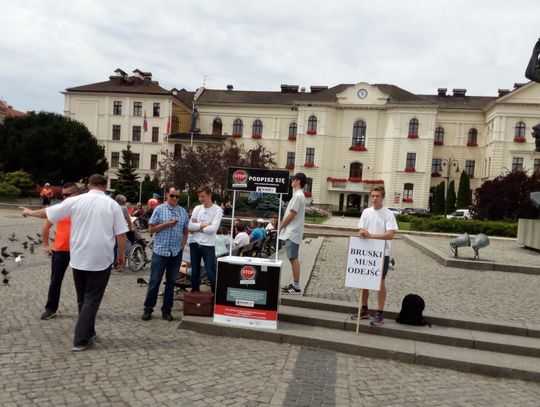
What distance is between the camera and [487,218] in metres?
30.7

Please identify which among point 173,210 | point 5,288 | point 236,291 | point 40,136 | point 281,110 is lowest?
point 5,288

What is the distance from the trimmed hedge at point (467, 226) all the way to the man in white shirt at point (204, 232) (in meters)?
21.1

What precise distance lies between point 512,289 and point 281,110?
58727 millimetres

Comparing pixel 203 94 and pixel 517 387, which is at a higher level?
pixel 203 94

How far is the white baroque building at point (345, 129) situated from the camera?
59.9m

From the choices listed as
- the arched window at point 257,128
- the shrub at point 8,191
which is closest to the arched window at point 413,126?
the arched window at point 257,128

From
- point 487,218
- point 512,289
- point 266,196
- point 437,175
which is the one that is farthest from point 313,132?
point 512,289

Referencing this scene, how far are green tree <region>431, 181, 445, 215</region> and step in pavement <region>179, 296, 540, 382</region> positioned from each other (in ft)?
167

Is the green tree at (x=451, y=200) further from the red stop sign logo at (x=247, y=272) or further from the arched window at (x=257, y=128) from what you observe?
the red stop sign logo at (x=247, y=272)

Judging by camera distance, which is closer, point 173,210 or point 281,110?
point 173,210

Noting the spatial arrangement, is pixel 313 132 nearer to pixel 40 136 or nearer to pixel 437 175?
pixel 437 175

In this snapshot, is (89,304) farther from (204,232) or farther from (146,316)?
(204,232)

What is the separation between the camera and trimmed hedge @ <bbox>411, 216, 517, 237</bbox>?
25.2 meters

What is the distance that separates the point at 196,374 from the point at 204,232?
9.02ft
